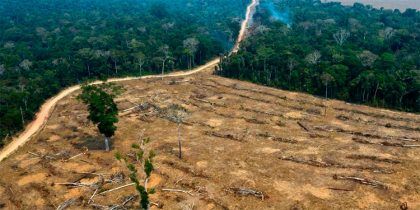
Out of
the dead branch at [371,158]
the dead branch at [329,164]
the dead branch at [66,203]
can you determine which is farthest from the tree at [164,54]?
the dead branch at [66,203]

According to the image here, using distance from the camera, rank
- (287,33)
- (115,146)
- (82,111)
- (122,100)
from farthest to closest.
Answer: (287,33)
(122,100)
(82,111)
(115,146)

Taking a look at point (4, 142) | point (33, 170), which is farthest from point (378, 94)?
point (4, 142)

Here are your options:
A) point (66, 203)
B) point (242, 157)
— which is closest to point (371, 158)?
point (242, 157)

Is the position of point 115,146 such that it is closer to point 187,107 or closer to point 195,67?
point 187,107

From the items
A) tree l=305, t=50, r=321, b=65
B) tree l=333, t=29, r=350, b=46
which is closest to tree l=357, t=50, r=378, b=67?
tree l=305, t=50, r=321, b=65

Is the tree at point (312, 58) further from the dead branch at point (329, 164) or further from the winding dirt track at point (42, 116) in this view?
the dead branch at point (329, 164)

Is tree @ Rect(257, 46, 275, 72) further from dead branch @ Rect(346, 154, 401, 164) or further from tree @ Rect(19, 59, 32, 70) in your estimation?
tree @ Rect(19, 59, 32, 70)

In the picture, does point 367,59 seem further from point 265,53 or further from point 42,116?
point 42,116
